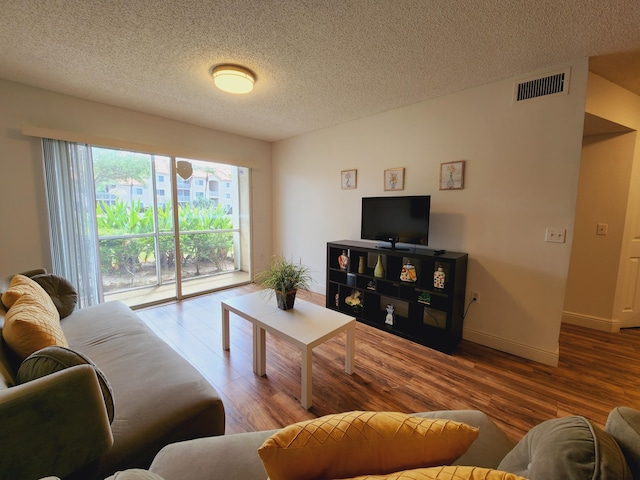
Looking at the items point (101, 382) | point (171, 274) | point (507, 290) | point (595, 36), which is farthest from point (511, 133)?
point (171, 274)

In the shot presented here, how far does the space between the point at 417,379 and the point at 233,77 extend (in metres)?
2.85

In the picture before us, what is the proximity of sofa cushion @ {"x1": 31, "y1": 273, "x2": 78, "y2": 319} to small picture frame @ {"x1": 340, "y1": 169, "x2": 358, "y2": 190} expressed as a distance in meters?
3.03

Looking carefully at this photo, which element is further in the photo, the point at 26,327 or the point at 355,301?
the point at 355,301

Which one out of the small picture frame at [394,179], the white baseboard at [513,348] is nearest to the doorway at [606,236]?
the white baseboard at [513,348]

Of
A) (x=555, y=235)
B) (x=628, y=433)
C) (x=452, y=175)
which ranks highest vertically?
(x=452, y=175)

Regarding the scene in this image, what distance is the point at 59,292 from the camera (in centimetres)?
210

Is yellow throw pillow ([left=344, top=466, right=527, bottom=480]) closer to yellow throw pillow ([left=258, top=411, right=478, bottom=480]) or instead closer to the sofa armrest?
yellow throw pillow ([left=258, top=411, right=478, bottom=480])

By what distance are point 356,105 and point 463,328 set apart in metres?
2.67

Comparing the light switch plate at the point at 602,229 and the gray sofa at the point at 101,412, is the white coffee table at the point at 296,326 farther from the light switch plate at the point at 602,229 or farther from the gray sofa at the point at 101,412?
the light switch plate at the point at 602,229

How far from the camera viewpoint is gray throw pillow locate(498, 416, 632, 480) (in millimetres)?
512

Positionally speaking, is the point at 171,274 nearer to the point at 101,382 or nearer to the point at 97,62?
the point at 97,62

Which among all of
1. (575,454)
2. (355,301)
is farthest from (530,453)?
(355,301)

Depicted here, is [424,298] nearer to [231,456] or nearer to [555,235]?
[555,235]

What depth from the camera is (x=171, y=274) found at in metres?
3.86
